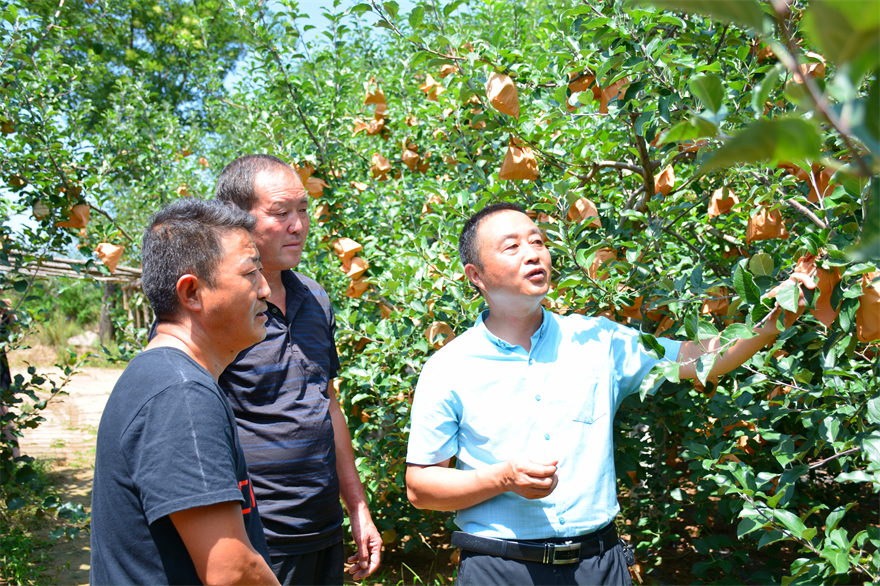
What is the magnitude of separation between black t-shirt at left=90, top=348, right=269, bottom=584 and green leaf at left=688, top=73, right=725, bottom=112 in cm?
84

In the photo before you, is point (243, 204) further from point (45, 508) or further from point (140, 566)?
point (45, 508)

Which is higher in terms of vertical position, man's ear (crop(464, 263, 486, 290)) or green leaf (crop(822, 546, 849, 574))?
man's ear (crop(464, 263, 486, 290))

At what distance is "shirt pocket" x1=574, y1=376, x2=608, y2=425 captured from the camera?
1.53m

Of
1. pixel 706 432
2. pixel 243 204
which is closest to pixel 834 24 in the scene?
pixel 243 204

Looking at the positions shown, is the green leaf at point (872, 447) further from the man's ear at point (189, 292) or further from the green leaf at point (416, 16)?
the green leaf at point (416, 16)

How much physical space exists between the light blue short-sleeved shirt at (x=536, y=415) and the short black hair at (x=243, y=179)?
0.76 metres

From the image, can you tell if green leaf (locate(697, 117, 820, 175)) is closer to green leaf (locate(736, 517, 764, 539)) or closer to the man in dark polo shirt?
green leaf (locate(736, 517, 764, 539))

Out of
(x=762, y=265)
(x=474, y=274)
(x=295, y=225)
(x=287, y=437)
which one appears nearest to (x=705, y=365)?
(x=762, y=265)

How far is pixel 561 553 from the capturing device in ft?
4.64

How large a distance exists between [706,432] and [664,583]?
0.95 m

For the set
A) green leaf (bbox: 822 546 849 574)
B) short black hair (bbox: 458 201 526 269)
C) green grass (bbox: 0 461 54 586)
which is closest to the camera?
green leaf (bbox: 822 546 849 574)

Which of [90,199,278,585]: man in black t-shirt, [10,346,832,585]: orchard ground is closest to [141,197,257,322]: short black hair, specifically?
[90,199,278,585]: man in black t-shirt

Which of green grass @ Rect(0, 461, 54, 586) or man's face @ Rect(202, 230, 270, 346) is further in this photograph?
green grass @ Rect(0, 461, 54, 586)

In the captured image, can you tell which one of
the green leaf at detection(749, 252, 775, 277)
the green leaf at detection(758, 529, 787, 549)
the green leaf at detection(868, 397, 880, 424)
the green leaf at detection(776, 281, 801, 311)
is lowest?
the green leaf at detection(758, 529, 787, 549)
